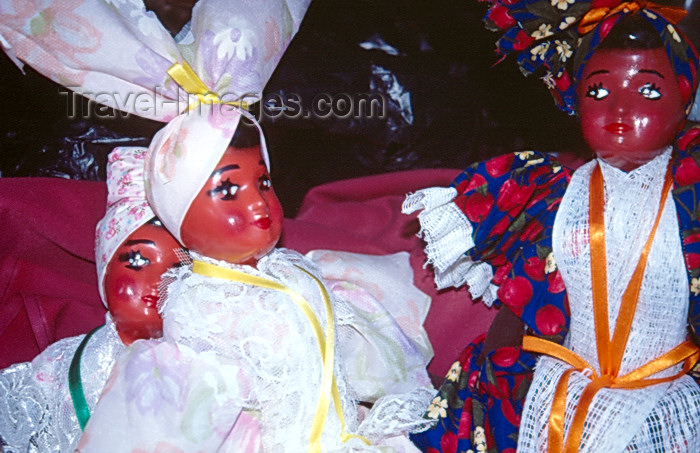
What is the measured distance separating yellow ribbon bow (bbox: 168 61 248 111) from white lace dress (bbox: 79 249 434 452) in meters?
0.25

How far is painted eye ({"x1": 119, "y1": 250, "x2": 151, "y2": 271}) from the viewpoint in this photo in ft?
3.81

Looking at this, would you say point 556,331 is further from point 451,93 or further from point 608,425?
point 451,93

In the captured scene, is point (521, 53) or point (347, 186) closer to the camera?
point (521, 53)

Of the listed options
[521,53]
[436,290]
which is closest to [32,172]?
[436,290]

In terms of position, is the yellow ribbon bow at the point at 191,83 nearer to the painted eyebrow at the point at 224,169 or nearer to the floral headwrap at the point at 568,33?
the painted eyebrow at the point at 224,169

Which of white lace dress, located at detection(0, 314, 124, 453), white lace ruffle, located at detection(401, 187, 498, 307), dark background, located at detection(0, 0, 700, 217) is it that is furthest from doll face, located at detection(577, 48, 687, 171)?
white lace dress, located at detection(0, 314, 124, 453)

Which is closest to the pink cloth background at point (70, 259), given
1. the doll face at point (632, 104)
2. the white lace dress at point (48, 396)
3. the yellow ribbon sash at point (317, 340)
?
the white lace dress at point (48, 396)

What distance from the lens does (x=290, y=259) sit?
4.02ft

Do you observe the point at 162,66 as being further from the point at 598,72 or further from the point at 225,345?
the point at 598,72

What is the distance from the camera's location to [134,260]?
3.81ft

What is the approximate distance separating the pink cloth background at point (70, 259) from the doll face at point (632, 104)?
0.46 meters

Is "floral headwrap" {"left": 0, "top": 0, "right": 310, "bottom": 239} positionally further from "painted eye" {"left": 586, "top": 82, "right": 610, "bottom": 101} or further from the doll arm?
"painted eye" {"left": 586, "top": 82, "right": 610, "bottom": 101}

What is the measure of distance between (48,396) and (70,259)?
305mm

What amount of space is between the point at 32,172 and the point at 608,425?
3.82ft
